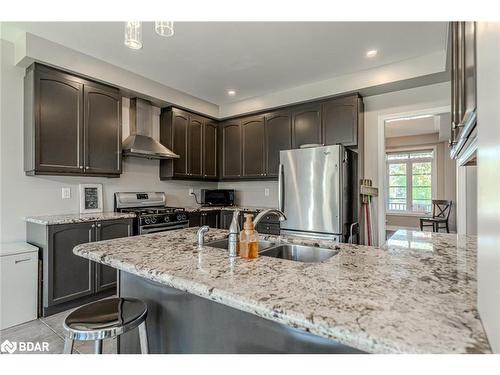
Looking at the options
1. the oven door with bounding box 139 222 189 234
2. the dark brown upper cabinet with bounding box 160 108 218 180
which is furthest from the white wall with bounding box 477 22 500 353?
the dark brown upper cabinet with bounding box 160 108 218 180

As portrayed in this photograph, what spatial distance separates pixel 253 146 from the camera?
14.3ft

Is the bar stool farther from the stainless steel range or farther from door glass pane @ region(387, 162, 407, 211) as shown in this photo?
A: door glass pane @ region(387, 162, 407, 211)

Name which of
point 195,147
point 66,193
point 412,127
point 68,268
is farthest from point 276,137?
point 412,127

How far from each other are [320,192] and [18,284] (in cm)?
311

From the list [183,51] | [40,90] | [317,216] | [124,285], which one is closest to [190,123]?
[183,51]

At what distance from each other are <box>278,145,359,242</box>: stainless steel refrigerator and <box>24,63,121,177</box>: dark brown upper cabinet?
2177mm

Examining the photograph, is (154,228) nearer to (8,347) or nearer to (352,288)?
(8,347)

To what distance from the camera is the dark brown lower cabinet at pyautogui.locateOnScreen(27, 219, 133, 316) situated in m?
2.51

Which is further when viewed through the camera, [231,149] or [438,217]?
[438,217]

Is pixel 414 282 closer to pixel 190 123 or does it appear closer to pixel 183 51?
pixel 183 51

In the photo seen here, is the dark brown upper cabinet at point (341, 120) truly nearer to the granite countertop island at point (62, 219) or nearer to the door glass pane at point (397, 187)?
the granite countertop island at point (62, 219)

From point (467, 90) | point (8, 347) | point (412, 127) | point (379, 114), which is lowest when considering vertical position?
point (8, 347)

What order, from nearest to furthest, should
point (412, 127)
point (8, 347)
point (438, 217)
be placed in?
point (8, 347) → point (438, 217) → point (412, 127)
